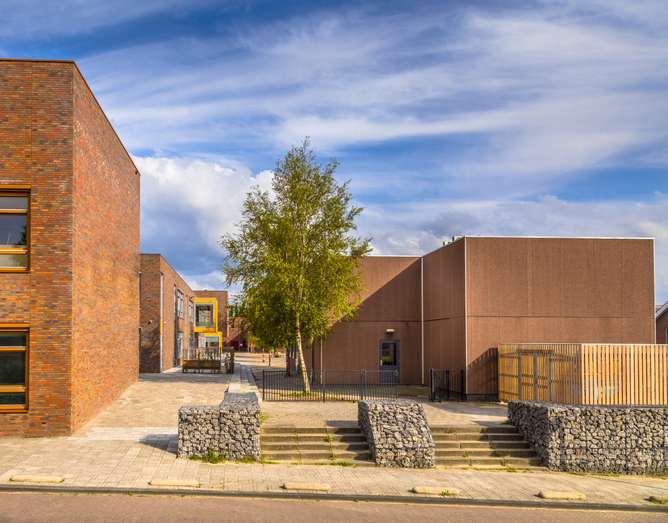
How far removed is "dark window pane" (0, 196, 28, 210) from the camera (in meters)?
17.6

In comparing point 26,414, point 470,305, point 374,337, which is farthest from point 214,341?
point 26,414

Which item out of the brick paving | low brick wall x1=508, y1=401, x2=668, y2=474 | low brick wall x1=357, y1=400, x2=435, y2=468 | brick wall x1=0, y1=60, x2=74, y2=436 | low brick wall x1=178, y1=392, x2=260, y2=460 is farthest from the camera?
brick wall x1=0, y1=60, x2=74, y2=436

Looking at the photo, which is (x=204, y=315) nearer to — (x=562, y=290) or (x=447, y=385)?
(x=447, y=385)

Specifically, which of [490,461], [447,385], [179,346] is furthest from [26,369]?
[179,346]

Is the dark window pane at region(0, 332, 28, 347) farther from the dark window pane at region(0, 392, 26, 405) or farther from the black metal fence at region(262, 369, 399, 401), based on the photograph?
the black metal fence at region(262, 369, 399, 401)

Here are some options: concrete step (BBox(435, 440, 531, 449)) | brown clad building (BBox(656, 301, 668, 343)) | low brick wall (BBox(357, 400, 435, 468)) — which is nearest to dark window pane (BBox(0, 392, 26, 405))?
low brick wall (BBox(357, 400, 435, 468))

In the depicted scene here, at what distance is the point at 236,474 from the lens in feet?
46.6

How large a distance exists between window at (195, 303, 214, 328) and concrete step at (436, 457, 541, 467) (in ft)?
180

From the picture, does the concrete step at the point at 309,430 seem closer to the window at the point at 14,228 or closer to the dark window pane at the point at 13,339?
the dark window pane at the point at 13,339

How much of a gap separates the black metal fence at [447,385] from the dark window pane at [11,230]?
14.1 metres

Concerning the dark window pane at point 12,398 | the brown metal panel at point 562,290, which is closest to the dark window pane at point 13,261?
the dark window pane at point 12,398

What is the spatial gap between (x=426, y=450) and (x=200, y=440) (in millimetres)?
4912

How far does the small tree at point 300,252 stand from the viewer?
2798 centimetres

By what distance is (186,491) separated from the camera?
12633 millimetres
